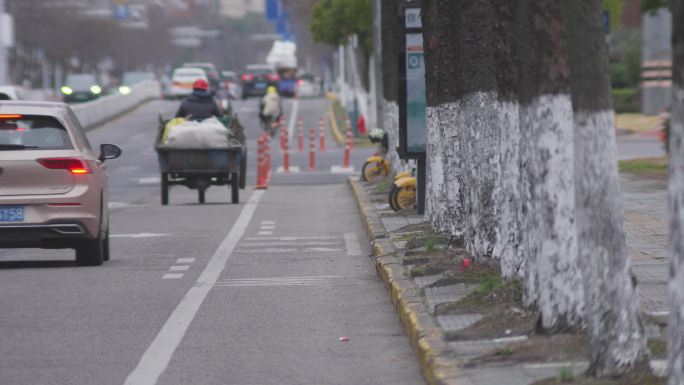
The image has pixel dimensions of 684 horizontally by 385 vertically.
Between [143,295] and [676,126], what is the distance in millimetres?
7487

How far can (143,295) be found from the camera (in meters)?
13.8

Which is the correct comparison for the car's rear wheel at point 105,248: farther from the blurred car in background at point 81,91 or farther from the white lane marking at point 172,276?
the blurred car in background at point 81,91

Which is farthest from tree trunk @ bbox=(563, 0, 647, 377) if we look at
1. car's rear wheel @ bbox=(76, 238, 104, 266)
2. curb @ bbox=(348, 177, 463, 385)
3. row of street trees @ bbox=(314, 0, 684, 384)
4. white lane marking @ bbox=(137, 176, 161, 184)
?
white lane marking @ bbox=(137, 176, 161, 184)

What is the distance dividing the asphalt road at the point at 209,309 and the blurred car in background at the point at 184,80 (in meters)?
54.1

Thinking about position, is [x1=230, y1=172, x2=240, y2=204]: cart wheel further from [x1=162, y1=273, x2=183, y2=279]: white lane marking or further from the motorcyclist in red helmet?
[x1=162, y1=273, x2=183, y2=279]: white lane marking

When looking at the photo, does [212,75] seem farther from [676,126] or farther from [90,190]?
[676,126]

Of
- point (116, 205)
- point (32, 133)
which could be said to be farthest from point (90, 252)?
point (116, 205)

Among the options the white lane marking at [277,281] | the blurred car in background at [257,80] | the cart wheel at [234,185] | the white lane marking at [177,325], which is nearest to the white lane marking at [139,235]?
the white lane marking at [177,325]

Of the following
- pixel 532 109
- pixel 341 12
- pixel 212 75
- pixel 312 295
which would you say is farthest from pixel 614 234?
pixel 212 75

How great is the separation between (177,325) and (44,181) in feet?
13.4

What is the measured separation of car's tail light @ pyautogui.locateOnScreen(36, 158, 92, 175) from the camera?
15.5m

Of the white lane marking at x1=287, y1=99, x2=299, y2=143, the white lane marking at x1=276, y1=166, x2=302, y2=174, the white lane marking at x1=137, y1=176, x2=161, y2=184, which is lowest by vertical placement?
the white lane marking at x1=287, y1=99, x2=299, y2=143

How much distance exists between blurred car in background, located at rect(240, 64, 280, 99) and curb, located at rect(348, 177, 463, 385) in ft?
203

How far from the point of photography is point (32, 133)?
51.6 feet
